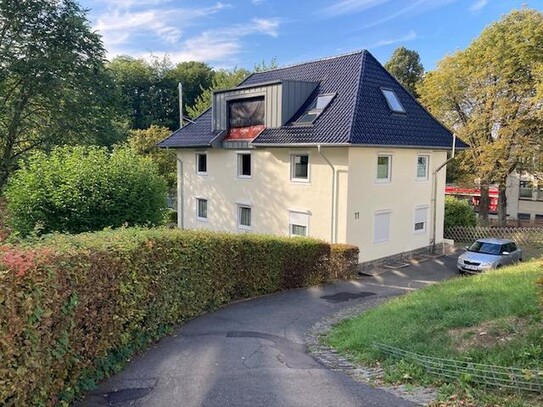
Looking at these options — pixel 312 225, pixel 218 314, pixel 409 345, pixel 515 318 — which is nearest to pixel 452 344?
pixel 409 345

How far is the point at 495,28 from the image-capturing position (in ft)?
97.2

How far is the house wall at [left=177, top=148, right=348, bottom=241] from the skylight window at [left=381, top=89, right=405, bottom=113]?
4.29 meters

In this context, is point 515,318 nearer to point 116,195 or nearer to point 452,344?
point 452,344

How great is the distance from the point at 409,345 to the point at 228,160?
1816cm

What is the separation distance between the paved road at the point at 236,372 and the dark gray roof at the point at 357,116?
939 cm

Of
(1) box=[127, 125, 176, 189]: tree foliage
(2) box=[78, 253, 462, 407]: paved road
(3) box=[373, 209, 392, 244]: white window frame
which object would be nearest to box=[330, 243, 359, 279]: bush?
(3) box=[373, 209, 392, 244]: white window frame

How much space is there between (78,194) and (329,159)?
9941 millimetres

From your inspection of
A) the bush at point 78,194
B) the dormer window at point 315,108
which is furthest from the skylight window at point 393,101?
the bush at point 78,194

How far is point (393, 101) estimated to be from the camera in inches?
839

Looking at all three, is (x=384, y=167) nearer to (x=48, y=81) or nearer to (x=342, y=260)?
(x=342, y=260)

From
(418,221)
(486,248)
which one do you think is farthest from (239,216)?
(486,248)

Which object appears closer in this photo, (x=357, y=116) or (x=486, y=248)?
(x=357, y=116)

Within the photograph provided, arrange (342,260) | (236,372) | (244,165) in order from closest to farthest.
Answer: (236,372), (342,260), (244,165)

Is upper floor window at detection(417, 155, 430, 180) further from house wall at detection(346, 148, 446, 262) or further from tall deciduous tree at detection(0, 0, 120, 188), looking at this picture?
tall deciduous tree at detection(0, 0, 120, 188)
